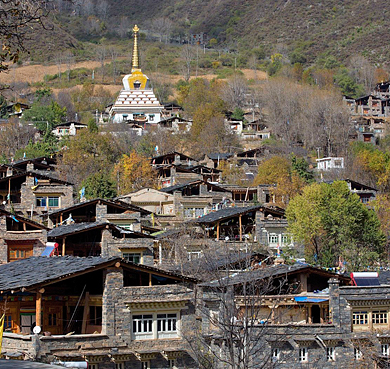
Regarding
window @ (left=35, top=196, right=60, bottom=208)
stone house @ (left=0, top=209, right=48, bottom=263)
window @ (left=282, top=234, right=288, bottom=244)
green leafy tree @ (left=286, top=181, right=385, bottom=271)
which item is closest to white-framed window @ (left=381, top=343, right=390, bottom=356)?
stone house @ (left=0, top=209, right=48, bottom=263)

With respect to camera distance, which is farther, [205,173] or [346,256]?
[205,173]

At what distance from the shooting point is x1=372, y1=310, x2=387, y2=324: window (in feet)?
101

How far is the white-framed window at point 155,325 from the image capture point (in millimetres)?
26953

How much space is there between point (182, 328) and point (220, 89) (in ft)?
282

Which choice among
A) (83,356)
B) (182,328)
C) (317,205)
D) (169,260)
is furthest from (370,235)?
(83,356)

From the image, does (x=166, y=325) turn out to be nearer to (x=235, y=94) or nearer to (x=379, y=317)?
(x=379, y=317)

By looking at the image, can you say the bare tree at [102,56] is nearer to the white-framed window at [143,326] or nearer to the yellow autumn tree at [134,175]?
the yellow autumn tree at [134,175]

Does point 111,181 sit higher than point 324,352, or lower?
higher

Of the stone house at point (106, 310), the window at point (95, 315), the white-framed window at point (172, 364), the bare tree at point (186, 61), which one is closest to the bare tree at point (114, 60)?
the bare tree at point (186, 61)

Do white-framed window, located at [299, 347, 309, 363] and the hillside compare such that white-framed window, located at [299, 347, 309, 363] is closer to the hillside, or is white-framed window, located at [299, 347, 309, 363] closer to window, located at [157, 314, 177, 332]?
window, located at [157, 314, 177, 332]

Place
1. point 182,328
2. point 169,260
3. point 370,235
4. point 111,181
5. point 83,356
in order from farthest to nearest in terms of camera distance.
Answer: point 111,181
point 370,235
point 169,260
point 182,328
point 83,356

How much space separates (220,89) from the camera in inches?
4414

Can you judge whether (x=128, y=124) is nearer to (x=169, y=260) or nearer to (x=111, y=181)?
(x=111, y=181)

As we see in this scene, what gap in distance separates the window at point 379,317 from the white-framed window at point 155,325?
704cm
